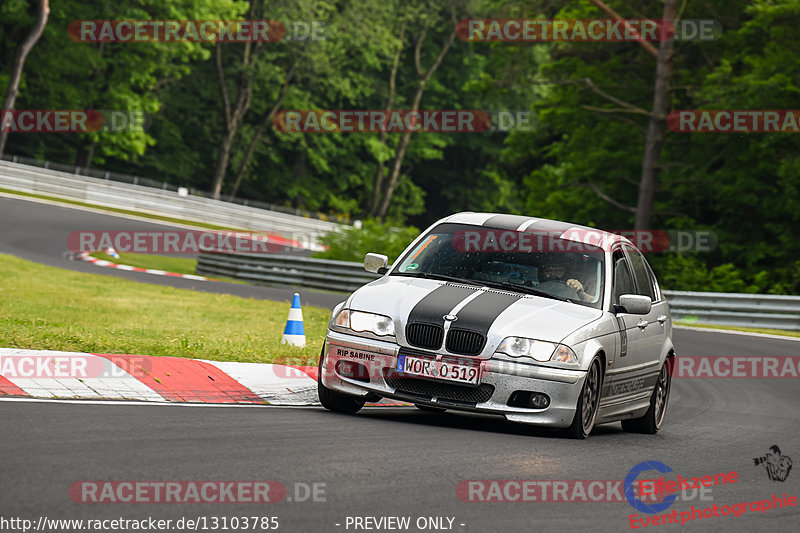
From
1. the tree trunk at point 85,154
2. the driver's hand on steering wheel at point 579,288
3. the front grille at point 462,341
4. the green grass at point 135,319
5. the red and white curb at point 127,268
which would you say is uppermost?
Result: the tree trunk at point 85,154

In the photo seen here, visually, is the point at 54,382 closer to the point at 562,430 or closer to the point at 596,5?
the point at 562,430

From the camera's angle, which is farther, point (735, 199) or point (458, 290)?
point (735, 199)

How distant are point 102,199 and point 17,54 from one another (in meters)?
8.97

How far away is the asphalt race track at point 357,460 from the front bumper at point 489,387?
21cm

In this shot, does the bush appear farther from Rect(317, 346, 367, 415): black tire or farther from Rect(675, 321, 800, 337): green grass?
Rect(317, 346, 367, 415): black tire

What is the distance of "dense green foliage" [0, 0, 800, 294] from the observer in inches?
1272

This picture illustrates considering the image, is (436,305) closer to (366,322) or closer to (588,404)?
(366,322)

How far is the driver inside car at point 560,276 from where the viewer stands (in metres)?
9.81

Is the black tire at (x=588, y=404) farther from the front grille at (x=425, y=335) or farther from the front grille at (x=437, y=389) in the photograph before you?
Result: the front grille at (x=425, y=335)

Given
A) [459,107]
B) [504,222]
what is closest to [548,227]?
[504,222]

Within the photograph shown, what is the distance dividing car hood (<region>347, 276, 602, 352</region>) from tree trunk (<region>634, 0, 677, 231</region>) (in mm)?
25234

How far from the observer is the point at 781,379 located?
52.8 feet

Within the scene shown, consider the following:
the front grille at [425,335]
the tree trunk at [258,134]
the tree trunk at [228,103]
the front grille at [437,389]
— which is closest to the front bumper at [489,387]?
the front grille at [437,389]

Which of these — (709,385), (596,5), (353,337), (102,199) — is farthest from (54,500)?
(102,199)
